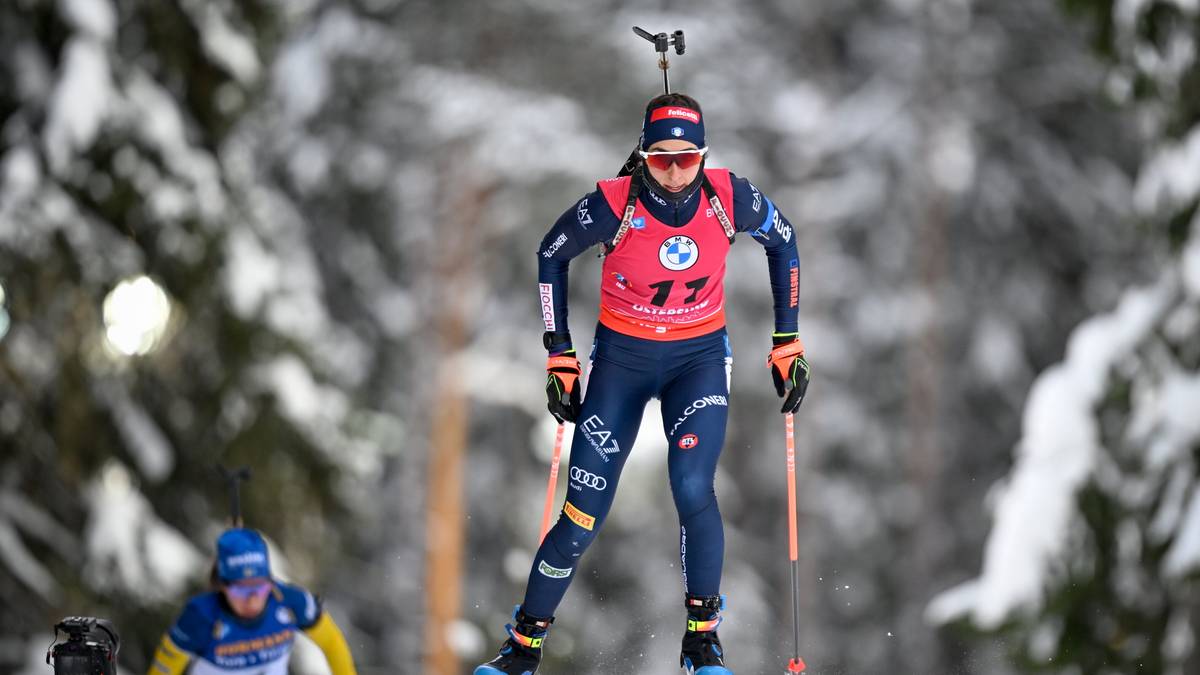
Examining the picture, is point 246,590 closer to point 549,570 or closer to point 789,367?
point 549,570

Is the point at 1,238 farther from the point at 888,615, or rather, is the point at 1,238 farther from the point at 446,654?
the point at 888,615

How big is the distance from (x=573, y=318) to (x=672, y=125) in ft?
40.8

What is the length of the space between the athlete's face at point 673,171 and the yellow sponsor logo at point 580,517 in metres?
1.55

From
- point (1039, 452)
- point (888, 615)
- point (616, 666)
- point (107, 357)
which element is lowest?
point (616, 666)

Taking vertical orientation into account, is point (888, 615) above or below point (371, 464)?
above

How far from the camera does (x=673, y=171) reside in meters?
6.21

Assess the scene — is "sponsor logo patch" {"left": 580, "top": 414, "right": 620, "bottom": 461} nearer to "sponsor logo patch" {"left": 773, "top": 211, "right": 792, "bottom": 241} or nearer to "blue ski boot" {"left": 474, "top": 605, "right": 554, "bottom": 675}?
"blue ski boot" {"left": 474, "top": 605, "right": 554, "bottom": 675}

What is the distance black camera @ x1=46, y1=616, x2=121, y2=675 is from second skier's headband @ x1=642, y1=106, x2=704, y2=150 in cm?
307

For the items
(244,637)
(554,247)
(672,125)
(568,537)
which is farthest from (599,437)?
(244,637)

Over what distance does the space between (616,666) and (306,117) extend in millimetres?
10574

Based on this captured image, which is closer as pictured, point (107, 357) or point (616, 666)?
point (616, 666)

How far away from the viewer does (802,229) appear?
18.6m

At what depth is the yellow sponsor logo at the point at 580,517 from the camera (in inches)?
259

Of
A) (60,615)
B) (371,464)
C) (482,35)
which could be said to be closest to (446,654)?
(371,464)
